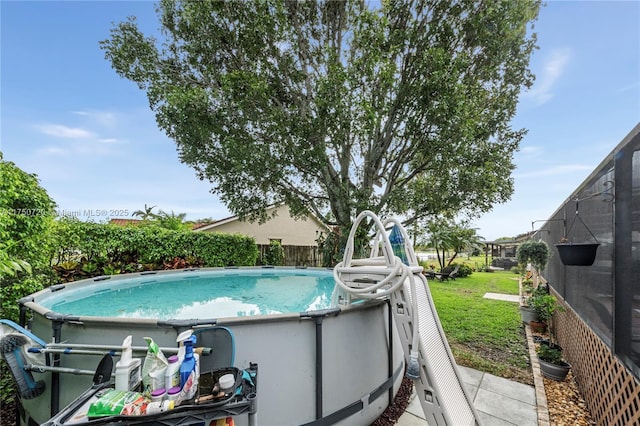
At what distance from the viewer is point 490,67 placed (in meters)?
9.05

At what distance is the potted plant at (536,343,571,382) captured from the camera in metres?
4.01

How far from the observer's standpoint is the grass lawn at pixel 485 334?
4461mm

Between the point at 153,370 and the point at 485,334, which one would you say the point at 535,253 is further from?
the point at 153,370

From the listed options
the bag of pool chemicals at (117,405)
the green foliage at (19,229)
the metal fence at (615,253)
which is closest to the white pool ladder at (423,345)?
the metal fence at (615,253)

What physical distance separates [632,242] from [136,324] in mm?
4257

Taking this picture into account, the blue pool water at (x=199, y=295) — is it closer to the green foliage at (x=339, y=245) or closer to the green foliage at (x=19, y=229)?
the green foliage at (x=19, y=229)

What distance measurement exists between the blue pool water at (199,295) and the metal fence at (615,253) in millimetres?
3344

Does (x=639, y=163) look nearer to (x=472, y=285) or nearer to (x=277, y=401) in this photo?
(x=277, y=401)

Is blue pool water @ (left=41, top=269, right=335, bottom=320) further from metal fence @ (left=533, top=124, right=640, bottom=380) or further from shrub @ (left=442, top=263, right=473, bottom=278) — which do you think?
shrub @ (left=442, top=263, right=473, bottom=278)

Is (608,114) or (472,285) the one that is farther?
(472,285)

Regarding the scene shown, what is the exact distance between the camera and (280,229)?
18359 mm

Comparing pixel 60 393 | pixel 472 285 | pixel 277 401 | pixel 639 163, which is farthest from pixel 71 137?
pixel 472 285

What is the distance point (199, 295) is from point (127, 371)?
4.17m

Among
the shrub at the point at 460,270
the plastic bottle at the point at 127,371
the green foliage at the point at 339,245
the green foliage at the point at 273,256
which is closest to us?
the plastic bottle at the point at 127,371
